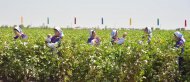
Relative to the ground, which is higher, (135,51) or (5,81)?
(135,51)

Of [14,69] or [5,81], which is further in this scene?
[5,81]

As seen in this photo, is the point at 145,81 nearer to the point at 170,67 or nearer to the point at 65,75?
the point at 170,67

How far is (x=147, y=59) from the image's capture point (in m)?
10.3

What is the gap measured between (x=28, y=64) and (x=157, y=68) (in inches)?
110

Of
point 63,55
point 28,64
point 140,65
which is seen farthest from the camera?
point 28,64

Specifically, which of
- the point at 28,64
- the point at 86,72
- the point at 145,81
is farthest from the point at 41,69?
the point at 145,81

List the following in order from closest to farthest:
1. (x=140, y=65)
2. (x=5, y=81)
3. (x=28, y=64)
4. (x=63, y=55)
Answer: (x=140, y=65)
(x=63, y=55)
(x=28, y=64)
(x=5, y=81)

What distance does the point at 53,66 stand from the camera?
11.2 metres

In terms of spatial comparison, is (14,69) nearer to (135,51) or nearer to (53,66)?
(53,66)

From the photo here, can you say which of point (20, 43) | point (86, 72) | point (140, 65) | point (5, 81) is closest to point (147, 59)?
point (140, 65)

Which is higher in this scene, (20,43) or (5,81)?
(20,43)

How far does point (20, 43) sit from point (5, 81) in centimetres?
133

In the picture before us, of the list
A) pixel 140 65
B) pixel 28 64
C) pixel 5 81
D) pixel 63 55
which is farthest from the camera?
pixel 5 81

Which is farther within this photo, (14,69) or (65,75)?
(14,69)
